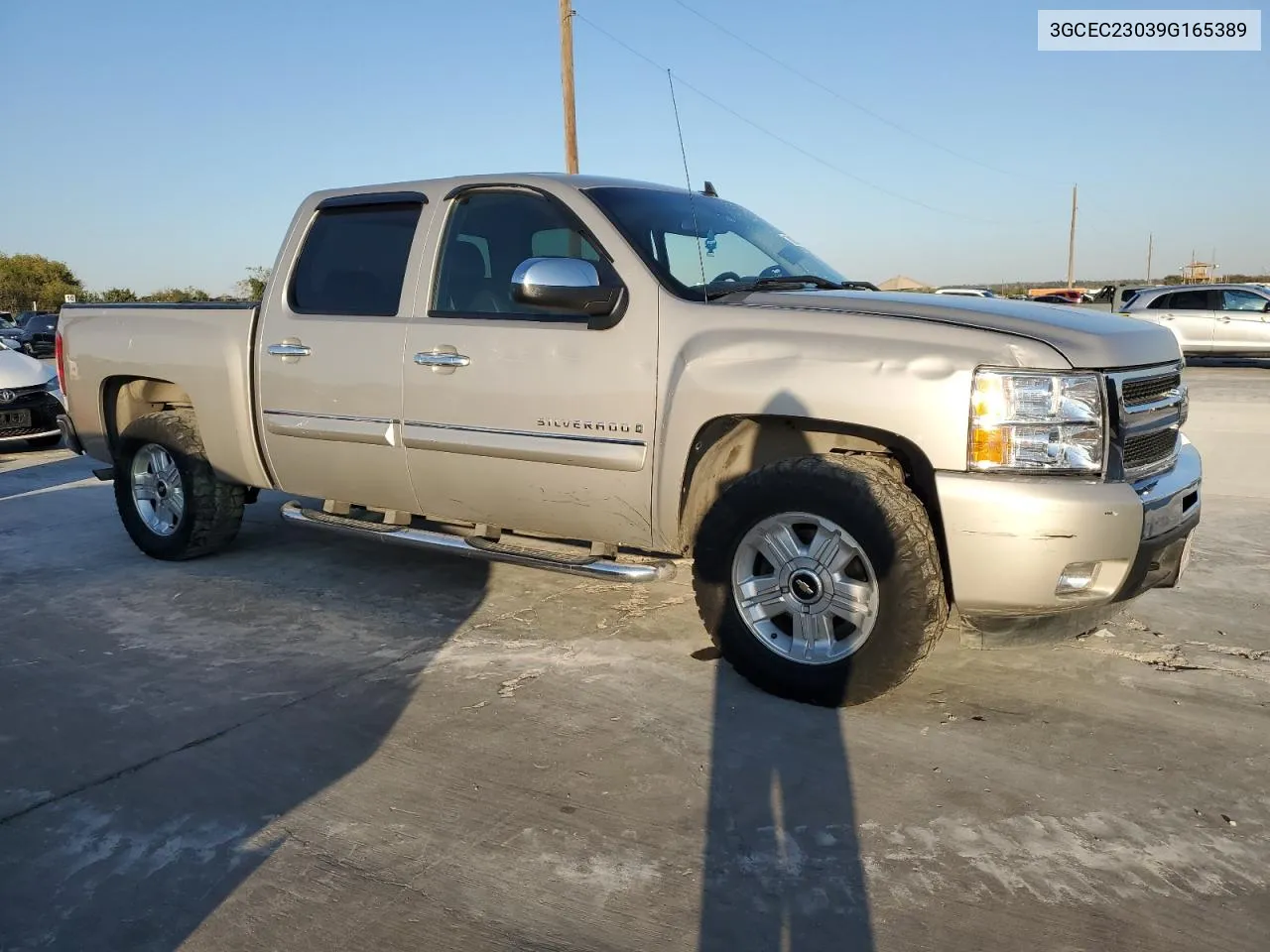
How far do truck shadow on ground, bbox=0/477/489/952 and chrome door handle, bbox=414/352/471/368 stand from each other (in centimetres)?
117

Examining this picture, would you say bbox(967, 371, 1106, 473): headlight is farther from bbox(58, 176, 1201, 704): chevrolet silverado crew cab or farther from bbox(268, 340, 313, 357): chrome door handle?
bbox(268, 340, 313, 357): chrome door handle

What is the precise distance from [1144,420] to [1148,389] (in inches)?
6.4

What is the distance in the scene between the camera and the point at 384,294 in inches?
183

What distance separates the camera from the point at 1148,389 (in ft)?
11.5

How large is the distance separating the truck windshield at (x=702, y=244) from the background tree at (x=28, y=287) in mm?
63199

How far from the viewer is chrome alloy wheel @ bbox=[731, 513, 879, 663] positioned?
3.47 m

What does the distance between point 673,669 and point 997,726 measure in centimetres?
120

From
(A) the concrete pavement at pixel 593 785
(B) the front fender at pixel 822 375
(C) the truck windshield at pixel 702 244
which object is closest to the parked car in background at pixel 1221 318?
(A) the concrete pavement at pixel 593 785

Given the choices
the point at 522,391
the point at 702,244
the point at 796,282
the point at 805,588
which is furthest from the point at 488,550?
the point at 796,282

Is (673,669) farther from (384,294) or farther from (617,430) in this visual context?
(384,294)

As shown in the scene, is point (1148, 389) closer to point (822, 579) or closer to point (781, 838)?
point (822, 579)

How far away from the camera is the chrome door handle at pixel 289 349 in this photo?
15.7 feet

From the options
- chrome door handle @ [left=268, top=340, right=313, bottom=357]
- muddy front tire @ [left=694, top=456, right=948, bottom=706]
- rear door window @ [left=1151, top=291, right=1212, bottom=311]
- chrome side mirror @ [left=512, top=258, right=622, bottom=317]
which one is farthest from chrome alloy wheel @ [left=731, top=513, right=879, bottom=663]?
rear door window @ [left=1151, top=291, right=1212, bottom=311]

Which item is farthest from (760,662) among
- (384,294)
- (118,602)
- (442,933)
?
(118,602)
